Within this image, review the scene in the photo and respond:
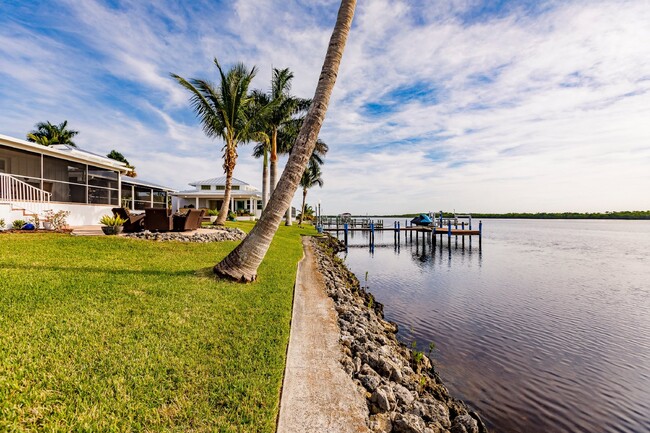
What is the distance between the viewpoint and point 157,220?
12.4 meters

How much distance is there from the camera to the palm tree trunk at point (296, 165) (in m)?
7.26

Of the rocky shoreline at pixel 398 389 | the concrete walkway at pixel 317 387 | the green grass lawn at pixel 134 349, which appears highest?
the green grass lawn at pixel 134 349

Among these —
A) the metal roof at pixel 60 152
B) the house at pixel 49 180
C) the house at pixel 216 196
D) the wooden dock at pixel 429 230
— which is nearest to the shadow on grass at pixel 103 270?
the house at pixel 49 180

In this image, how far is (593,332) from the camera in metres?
9.41

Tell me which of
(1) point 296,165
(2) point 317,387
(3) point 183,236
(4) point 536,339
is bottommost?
(4) point 536,339

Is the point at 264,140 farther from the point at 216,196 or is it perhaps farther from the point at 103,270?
the point at 103,270

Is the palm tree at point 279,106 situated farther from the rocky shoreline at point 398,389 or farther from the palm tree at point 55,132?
the palm tree at point 55,132

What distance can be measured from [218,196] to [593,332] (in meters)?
36.3

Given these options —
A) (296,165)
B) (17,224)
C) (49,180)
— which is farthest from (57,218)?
(296,165)

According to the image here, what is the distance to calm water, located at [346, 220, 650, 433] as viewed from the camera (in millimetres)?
5625

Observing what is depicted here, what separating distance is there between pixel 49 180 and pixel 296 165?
12626mm

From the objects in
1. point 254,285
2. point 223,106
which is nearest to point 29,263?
point 254,285

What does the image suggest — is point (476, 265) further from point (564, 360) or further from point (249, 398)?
point (249, 398)

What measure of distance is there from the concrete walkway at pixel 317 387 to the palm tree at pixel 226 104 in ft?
46.5
